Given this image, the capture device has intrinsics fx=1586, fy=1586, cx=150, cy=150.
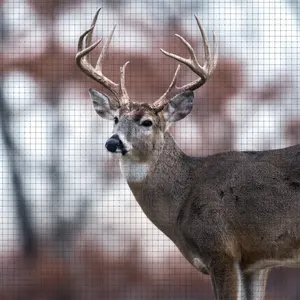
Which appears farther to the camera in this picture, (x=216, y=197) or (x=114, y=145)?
(x=216, y=197)

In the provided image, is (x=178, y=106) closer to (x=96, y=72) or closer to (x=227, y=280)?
(x=96, y=72)

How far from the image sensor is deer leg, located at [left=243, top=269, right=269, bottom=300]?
348 inches

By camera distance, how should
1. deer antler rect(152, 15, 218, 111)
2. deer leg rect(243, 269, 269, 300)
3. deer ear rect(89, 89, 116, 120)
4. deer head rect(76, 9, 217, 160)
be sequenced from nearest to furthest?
deer head rect(76, 9, 217, 160)
deer leg rect(243, 269, 269, 300)
deer antler rect(152, 15, 218, 111)
deer ear rect(89, 89, 116, 120)

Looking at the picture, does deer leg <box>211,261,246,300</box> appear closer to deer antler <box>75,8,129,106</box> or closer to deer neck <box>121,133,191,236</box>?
deer neck <box>121,133,191,236</box>

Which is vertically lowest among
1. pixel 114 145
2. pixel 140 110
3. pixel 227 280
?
pixel 227 280

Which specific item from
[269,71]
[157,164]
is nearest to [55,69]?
[269,71]

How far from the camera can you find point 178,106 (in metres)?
9.09

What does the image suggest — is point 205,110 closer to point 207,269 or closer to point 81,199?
point 81,199

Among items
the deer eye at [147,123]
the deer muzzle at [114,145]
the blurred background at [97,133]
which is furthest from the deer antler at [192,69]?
the blurred background at [97,133]

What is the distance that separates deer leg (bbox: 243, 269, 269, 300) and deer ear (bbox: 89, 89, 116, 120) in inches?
49.1

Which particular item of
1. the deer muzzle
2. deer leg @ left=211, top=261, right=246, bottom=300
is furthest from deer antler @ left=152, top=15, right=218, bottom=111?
deer leg @ left=211, top=261, right=246, bottom=300

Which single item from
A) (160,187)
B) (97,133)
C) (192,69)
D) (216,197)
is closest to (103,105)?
(192,69)

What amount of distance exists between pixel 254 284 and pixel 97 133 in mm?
3377

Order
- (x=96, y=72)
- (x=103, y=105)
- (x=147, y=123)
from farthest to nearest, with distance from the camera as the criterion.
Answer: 1. (x=103, y=105)
2. (x=96, y=72)
3. (x=147, y=123)
